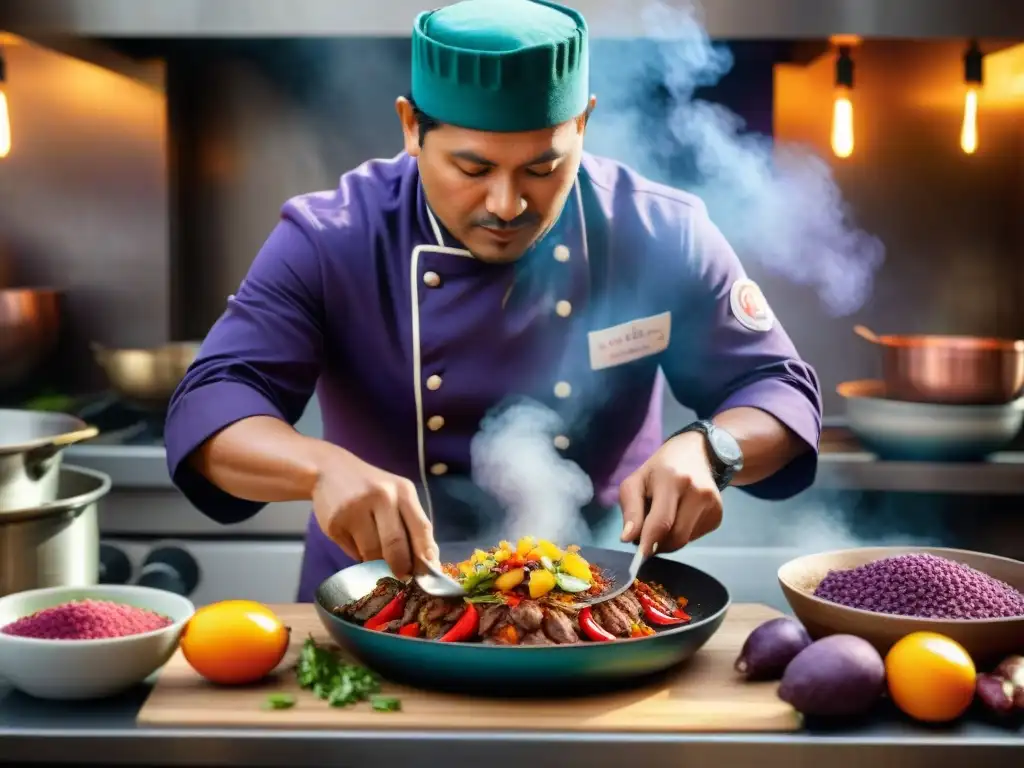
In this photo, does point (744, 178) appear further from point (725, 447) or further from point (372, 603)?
point (372, 603)

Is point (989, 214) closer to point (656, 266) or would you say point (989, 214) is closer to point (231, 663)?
point (656, 266)

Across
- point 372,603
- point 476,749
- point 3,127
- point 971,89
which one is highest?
point 971,89

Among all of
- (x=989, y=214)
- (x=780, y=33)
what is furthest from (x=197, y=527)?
(x=989, y=214)

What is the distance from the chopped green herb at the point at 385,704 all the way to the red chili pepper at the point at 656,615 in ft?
1.20

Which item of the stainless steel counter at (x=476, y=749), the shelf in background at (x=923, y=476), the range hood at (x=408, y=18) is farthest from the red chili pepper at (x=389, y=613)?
the range hood at (x=408, y=18)

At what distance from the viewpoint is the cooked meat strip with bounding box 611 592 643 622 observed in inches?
58.3

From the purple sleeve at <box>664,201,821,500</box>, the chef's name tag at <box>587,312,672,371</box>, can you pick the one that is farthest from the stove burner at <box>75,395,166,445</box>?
the purple sleeve at <box>664,201,821,500</box>

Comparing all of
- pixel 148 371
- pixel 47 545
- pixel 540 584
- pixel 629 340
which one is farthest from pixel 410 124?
pixel 148 371

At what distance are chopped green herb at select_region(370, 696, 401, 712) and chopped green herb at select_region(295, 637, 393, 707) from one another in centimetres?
3

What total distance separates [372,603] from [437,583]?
0.11 meters

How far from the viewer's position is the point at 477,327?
1.99 meters

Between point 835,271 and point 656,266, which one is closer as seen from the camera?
point 656,266

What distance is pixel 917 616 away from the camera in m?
1.39

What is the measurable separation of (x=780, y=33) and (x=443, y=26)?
132 centimetres
